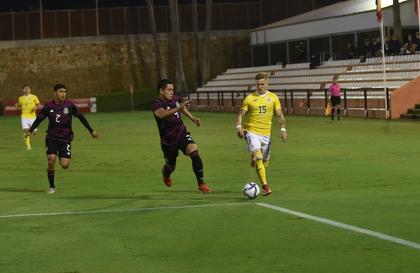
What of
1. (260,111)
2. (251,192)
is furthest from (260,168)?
(260,111)

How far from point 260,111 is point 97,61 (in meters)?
62.5

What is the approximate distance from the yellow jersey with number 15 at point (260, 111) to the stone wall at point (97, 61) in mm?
60831

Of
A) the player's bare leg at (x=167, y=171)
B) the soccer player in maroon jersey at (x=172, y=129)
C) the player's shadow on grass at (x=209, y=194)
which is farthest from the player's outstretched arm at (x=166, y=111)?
the player's shadow on grass at (x=209, y=194)

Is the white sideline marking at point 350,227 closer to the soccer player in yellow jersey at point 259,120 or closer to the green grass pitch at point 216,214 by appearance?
the green grass pitch at point 216,214

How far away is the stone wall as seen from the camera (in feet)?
248

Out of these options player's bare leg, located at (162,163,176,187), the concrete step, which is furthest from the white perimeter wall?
player's bare leg, located at (162,163,176,187)

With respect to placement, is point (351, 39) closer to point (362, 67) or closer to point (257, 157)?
point (362, 67)

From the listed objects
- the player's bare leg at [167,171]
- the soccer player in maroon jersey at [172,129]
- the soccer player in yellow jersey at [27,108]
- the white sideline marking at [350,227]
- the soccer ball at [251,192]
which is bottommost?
the white sideline marking at [350,227]

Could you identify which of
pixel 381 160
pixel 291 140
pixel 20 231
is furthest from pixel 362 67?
pixel 20 231

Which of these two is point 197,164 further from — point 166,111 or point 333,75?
point 333,75

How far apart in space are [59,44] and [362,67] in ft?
101

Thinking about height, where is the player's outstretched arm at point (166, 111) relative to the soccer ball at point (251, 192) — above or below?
above

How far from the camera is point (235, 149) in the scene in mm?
27984

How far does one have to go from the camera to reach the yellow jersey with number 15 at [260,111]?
16.2m
